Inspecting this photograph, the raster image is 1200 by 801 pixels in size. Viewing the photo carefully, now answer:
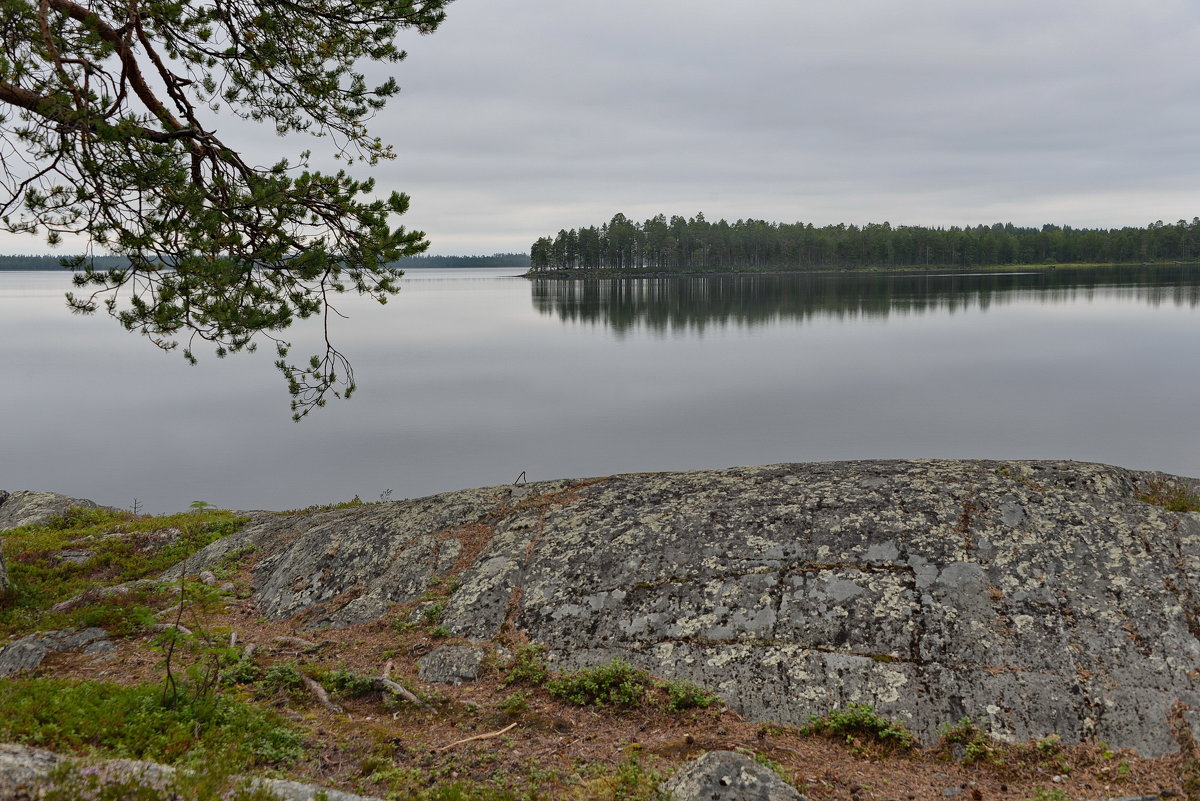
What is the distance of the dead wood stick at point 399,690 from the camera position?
6.91 metres

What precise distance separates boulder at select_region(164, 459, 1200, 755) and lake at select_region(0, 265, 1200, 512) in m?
15.0

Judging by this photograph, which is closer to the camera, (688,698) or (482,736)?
(482,736)

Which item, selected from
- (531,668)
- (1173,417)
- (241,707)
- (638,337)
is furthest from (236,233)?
(638,337)

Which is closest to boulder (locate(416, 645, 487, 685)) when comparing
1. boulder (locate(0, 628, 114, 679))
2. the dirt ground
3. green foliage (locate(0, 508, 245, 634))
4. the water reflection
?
the dirt ground

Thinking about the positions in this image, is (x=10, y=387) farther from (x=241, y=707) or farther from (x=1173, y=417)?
(x=1173, y=417)

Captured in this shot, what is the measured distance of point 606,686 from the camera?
6992mm

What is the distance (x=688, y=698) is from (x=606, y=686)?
32.5 inches

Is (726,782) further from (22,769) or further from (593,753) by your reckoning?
(22,769)

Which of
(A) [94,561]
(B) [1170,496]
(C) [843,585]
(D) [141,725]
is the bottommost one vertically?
(A) [94,561]

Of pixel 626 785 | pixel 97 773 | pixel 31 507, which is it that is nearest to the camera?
pixel 97 773

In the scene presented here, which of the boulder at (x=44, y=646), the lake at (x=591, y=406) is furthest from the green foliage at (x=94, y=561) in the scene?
the lake at (x=591, y=406)

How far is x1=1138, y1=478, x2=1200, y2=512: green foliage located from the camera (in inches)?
324

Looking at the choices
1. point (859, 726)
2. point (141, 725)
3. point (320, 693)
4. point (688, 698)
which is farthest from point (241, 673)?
point (859, 726)

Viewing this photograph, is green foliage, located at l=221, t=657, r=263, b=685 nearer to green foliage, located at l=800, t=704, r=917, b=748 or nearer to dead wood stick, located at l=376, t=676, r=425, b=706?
dead wood stick, located at l=376, t=676, r=425, b=706
